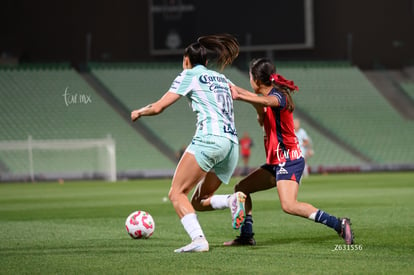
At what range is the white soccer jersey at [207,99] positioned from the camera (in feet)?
29.0

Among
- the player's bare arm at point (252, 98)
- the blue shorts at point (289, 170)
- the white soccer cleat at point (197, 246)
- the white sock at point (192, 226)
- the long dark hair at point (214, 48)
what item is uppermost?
the long dark hair at point (214, 48)

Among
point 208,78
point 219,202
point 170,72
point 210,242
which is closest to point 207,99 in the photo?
point 208,78

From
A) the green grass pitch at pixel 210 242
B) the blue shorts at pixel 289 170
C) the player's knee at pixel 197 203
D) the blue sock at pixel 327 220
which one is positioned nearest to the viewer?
the green grass pitch at pixel 210 242

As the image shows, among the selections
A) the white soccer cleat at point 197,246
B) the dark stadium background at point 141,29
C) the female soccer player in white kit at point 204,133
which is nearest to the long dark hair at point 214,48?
the female soccer player in white kit at point 204,133

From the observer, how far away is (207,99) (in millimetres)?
8891

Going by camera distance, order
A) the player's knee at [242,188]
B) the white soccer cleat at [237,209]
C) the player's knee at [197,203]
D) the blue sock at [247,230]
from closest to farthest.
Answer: the white soccer cleat at [237,209]
the player's knee at [197,203]
the blue sock at [247,230]
the player's knee at [242,188]

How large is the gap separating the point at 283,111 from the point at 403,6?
33.7 m

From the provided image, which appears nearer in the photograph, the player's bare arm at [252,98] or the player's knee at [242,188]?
the player's bare arm at [252,98]

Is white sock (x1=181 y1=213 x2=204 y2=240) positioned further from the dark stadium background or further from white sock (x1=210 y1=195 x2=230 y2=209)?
the dark stadium background

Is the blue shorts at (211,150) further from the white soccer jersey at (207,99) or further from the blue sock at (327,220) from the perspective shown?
the blue sock at (327,220)

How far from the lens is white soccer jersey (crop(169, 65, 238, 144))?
29.0 ft

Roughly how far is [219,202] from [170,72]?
31.5 metres

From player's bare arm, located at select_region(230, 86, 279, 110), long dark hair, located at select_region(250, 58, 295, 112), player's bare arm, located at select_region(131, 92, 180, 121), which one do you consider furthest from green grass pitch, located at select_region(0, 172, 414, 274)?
long dark hair, located at select_region(250, 58, 295, 112)

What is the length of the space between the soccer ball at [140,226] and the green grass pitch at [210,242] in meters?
0.14
